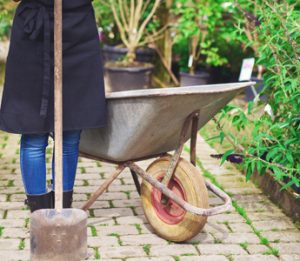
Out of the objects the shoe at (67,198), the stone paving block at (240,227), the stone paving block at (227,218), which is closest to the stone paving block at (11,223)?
the shoe at (67,198)

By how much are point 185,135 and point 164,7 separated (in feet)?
17.2

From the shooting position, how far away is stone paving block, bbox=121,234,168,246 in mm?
3467

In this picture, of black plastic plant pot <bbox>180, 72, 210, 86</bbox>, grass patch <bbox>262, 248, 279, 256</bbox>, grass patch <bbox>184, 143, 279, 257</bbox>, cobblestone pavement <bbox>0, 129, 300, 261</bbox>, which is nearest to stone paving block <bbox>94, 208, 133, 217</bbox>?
cobblestone pavement <bbox>0, 129, 300, 261</bbox>

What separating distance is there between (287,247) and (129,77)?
188 inches

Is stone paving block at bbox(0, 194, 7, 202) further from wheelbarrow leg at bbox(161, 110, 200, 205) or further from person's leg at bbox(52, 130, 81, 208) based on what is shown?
wheelbarrow leg at bbox(161, 110, 200, 205)

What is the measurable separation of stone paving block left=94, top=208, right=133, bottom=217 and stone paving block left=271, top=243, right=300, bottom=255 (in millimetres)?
910

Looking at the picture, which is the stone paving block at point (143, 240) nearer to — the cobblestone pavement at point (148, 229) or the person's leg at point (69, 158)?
the cobblestone pavement at point (148, 229)

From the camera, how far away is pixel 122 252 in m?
3.33

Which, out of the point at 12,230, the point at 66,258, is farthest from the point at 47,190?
the point at 66,258

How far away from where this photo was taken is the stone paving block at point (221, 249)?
133 inches

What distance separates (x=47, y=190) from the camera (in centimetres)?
351

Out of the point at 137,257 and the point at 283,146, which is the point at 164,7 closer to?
the point at 283,146

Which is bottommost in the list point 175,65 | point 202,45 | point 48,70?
point 175,65

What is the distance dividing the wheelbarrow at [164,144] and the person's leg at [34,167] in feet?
0.83
